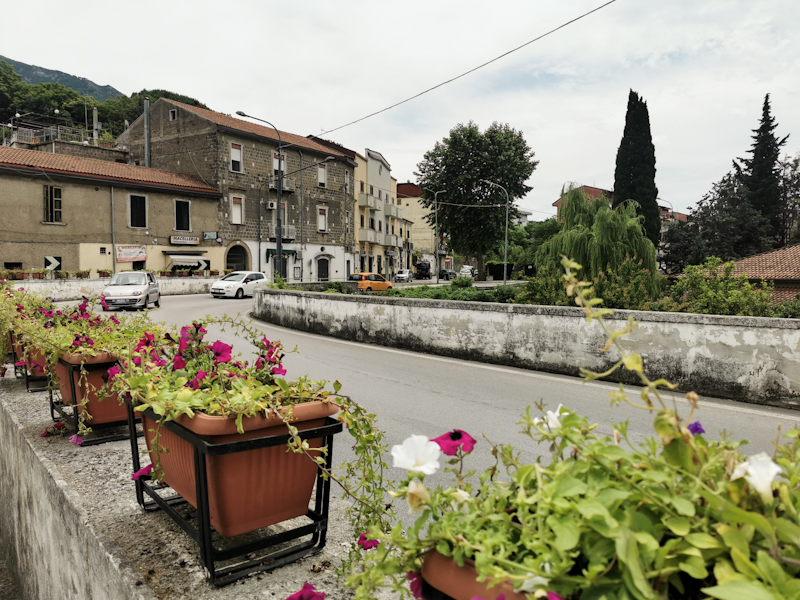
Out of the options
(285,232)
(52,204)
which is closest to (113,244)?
(52,204)

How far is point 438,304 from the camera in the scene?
10.2 m

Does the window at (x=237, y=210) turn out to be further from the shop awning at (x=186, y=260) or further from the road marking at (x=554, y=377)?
the road marking at (x=554, y=377)

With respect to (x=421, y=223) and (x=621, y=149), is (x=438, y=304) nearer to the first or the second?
(x=621, y=149)

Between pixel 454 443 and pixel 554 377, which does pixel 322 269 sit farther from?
pixel 454 443

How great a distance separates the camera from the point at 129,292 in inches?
770

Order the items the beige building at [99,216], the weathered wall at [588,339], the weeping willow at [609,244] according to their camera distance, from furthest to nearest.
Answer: the beige building at [99,216] → the weeping willow at [609,244] → the weathered wall at [588,339]

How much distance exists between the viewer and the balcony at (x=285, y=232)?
40906 mm

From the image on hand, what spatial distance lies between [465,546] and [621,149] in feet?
167

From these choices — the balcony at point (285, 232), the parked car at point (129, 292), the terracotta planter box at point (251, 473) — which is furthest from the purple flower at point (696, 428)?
the balcony at point (285, 232)

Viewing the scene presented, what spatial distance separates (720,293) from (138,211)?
32675mm

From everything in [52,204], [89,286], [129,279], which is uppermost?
[52,204]

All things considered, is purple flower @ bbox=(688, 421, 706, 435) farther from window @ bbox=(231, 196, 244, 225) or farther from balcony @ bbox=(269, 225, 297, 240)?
balcony @ bbox=(269, 225, 297, 240)

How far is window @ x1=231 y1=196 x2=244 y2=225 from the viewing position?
3830 centimetres

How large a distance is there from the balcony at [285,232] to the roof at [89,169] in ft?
17.6
